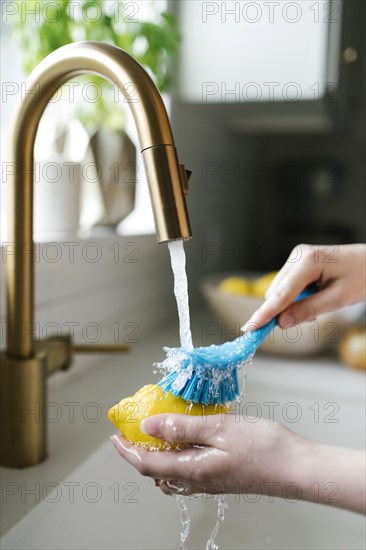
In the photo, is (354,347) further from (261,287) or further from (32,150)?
(32,150)

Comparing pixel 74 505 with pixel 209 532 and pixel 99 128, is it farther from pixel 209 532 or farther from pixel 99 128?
pixel 99 128

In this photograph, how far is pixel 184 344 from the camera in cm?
55

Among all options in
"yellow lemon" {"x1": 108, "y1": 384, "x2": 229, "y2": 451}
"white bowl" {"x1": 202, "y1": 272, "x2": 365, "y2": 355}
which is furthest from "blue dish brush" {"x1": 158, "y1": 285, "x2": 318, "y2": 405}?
"white bowl" {"x1": 202, "y1": 272, "x2": 365, "y2": 355}

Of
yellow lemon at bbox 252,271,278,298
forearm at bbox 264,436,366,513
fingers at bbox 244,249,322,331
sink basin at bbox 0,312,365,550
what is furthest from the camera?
yellow lemon at bbox 252,271,278,298

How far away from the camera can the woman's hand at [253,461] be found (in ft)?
1.46

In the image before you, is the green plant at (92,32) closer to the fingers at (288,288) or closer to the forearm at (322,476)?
the fingers at (288,288)

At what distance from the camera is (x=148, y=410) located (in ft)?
1.73

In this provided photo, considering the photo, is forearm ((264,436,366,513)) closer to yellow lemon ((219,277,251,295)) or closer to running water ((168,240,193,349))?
running water ((168,240,193,349))

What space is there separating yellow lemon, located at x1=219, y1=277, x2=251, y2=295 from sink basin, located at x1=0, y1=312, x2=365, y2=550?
19cm

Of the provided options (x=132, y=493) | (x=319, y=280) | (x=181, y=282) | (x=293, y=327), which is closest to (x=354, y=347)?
(x=293, y=327)

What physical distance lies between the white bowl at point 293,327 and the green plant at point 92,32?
40cm

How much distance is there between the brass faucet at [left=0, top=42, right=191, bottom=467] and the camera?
474 millimetres

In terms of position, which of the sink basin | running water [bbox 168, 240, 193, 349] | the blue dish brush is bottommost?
the sink basin

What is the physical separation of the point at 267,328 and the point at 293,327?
0.41 m
